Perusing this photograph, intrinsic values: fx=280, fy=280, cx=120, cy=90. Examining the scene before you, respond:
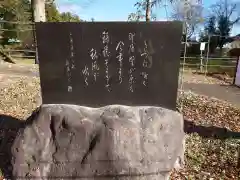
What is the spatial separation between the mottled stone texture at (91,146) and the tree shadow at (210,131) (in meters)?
2.05

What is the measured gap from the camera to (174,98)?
3982 mm

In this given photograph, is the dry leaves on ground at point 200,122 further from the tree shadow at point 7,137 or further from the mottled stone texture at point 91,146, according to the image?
the mottled stone texture at point 91,146

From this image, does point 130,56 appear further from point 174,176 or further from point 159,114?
point 174,176

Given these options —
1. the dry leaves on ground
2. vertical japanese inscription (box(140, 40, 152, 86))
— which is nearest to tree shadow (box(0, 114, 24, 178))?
the dry leaves on ground

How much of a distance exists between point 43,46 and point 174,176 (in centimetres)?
266

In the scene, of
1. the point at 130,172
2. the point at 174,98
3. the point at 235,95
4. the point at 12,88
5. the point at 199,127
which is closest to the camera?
the point at 130,172

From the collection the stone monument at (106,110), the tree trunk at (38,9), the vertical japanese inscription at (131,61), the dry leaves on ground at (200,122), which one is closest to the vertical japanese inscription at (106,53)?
the stone monument at (106,110)

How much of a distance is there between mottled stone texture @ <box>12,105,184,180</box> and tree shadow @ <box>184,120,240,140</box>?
2047 mm

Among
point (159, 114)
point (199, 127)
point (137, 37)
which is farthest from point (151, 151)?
point (199, 127)

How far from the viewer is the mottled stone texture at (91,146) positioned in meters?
3.74

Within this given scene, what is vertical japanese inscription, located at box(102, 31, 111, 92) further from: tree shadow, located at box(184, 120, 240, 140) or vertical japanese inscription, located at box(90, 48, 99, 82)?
tree shadow, located at box(184, 120, 240, 140)

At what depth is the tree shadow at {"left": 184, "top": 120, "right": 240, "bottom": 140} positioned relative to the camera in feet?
18.5

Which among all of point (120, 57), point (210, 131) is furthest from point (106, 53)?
point (210, 131)

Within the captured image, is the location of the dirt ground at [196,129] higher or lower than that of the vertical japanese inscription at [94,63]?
lower
